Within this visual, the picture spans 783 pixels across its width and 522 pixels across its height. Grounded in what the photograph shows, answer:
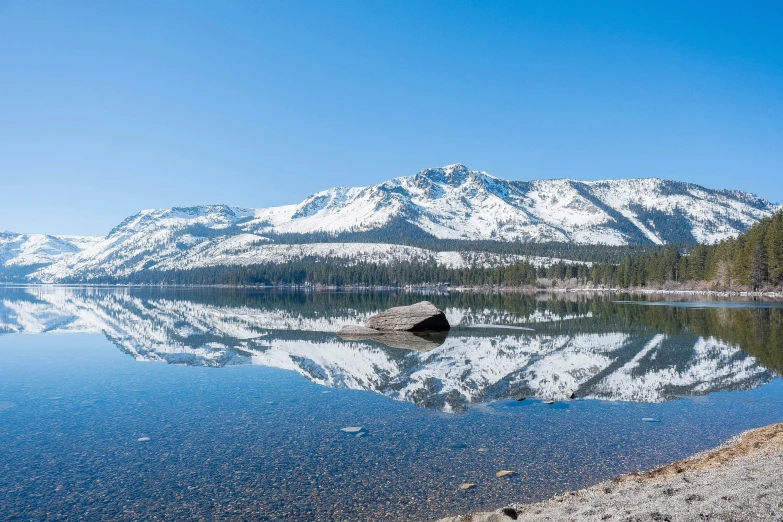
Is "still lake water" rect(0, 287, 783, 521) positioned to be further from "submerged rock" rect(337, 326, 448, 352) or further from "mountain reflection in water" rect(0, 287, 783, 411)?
"submerged rock" rect(337, 326, 448, 352)

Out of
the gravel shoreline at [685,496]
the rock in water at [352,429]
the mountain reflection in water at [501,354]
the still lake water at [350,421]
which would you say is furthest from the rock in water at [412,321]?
the gravel shoreline at [685,496]

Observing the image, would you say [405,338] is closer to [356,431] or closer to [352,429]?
[352,429]

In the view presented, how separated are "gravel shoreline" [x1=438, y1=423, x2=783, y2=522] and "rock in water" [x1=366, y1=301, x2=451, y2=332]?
42.7m

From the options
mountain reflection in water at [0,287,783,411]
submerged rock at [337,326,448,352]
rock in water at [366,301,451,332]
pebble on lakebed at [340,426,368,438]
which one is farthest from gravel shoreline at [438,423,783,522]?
rock in water at [366,301,451,332]

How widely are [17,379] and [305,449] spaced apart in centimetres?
2585

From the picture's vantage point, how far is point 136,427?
21.2 m

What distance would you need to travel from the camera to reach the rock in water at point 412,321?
5862 cm

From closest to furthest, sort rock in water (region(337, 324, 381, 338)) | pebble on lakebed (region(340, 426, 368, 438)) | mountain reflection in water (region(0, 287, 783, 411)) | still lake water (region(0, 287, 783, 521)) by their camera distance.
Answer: still lake water (region(0, 287, 783, 521)) < pebble on lakebed (region(340, 426, 368, 438)) < mountain reflection in water (region(0, 287, 783, 411)) < rock in water (region(337, 324, 381, 338))

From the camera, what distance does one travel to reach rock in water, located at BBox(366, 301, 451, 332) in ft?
192

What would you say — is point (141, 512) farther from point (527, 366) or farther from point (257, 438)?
point (527, 366)

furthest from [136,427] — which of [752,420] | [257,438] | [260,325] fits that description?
[260,325]

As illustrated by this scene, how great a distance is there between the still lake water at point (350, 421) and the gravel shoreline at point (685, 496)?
1.39 metres

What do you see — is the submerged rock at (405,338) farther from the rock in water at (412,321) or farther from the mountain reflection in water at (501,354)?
the rock in water at (412,321)

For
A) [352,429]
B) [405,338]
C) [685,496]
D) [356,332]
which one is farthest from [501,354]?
[685,496]
